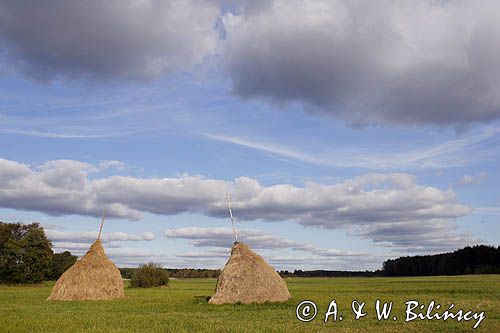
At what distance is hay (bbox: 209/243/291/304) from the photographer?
94.3 feet

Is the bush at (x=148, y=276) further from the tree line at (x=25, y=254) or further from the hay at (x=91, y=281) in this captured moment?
the hay at (x=91, y=281)

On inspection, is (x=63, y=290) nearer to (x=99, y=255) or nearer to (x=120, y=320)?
(x=99, y=255)

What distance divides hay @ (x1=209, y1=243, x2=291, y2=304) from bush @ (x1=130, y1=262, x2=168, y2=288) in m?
36.6

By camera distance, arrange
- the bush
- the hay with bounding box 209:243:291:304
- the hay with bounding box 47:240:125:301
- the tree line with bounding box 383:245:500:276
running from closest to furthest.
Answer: the hay with bounding box 209:243:291:304
the hay with bounding box 47:240:125:301
the bush
the tree line with bounding box 383:245:500:276

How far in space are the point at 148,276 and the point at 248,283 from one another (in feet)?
126

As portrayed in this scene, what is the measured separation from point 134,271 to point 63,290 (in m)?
30.4

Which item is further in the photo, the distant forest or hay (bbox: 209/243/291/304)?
the distant forest

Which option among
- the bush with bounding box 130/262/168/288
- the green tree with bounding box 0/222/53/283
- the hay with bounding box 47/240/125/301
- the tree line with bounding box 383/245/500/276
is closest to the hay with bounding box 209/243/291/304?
the hay with bounding box 47/240/125/301

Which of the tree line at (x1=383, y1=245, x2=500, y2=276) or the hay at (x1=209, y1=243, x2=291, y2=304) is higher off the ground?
the tree line at (x1=383, y1=245, x2=500, y2=276)

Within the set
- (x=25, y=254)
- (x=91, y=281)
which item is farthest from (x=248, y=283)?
(x=25, y=254)

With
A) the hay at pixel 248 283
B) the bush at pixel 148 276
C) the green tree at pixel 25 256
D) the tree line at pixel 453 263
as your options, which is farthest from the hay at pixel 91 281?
the tree line at pixel 453 263

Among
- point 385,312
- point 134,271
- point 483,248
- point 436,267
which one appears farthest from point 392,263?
point 385,312

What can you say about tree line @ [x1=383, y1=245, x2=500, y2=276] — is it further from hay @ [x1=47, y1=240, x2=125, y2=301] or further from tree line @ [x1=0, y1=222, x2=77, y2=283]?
hay @ [x1=47, y1=240, x2=125, y2=301]

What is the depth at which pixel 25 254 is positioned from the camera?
67.8 metres
